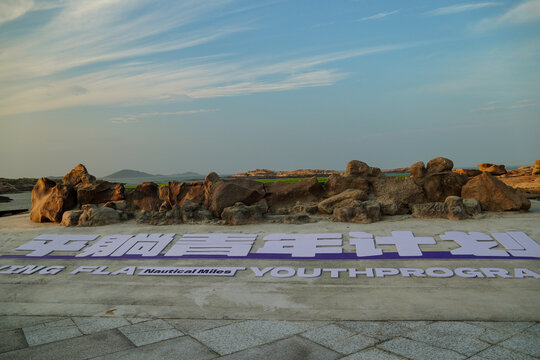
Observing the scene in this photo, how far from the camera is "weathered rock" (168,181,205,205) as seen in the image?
365 inches

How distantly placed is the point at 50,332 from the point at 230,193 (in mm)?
5193

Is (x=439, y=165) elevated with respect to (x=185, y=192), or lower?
elevated

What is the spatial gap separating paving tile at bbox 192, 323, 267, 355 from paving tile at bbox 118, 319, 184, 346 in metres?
0.28

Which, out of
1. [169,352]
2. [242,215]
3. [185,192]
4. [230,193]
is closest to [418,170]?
[242,215]

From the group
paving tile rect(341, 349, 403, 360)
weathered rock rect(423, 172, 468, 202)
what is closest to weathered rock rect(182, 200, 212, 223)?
weathered rock rect(423, 172, 468, 202)

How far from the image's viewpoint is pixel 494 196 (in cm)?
807

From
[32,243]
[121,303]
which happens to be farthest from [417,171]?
[32,243]

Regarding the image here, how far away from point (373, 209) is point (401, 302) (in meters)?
3.41

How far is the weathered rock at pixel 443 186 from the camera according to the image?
8703 millimetres

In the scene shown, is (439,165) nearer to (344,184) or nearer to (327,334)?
(344,184)

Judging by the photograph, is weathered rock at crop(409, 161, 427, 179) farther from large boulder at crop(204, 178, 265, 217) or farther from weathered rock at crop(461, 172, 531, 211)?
large boulder at crop(204, 178, 265, 217)

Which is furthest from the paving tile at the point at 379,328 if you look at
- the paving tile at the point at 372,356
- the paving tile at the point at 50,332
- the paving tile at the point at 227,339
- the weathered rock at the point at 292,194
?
the weathered rock at the point at 292,194

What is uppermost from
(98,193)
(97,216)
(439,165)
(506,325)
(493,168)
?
(439,165)

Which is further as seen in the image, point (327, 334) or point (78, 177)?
point (78, 177)
